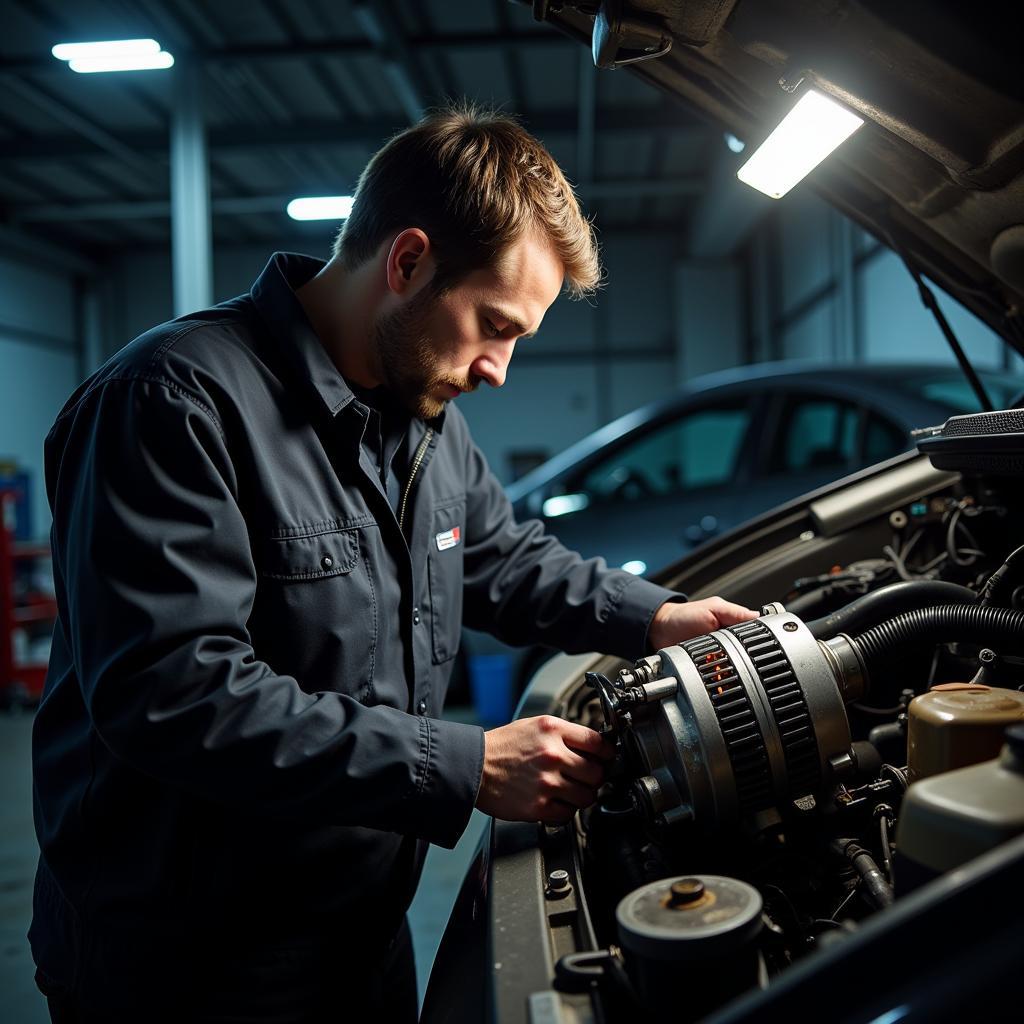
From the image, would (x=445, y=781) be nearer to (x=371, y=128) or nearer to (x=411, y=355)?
(x=411, y=355)

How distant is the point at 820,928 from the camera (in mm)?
917

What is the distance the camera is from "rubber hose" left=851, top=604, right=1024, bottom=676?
3.55ft

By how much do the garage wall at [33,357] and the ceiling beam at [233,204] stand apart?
0.83 meters

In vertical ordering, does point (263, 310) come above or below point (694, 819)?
above

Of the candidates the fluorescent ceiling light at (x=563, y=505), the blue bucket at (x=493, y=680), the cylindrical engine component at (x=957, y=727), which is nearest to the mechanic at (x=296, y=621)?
the cylindrical engine component at (x=957, y=727)

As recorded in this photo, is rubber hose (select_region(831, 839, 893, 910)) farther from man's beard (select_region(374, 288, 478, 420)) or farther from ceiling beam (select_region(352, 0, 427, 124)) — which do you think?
ceiling beam (select_region(352, 0, 427, 124))

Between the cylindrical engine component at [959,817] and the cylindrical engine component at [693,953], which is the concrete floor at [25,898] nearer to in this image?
the cylindrical engine component at [693,953]

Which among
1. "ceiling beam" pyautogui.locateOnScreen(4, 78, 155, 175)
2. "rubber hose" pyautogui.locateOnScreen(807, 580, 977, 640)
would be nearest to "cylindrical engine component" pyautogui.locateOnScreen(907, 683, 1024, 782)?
"rubber hose" pyautogui.locateOnScreen(807, 580, 977, 640)

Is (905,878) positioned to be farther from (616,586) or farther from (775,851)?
(616,586)

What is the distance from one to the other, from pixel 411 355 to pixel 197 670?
0.56 meters

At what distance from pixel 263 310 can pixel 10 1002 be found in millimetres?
2031

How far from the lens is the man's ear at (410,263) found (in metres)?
1.22

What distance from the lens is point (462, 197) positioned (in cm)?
122

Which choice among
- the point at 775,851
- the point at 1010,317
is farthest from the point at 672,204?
the point at 775,851
